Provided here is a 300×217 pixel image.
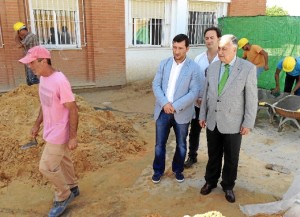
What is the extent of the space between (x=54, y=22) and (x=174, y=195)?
7193 mm

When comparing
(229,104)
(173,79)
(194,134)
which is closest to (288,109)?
(194,134)

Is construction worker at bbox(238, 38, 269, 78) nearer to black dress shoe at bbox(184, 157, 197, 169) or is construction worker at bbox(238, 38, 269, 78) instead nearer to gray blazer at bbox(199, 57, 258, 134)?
black dress shoe at bbox(184, 157, 197, 169)

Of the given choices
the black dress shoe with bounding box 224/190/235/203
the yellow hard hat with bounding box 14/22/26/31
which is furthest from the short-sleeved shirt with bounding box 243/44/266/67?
the yellow hard hat with bounding box 14/22/26/31

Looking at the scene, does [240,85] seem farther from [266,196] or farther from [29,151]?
[29,151]

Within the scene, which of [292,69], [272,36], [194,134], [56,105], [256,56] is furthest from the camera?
[272,36]

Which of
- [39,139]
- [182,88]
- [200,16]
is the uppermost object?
[200,16]

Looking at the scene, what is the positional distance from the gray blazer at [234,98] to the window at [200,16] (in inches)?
332

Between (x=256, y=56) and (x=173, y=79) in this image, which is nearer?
(x=173, y=79)

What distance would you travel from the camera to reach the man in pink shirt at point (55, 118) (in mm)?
2970

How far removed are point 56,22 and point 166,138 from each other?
266 inches

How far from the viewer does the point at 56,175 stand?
3229mm

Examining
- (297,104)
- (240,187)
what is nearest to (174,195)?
(240,187)

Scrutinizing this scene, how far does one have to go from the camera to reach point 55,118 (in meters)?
3.10

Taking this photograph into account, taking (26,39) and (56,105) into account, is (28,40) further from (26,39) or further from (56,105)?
(56,105)
